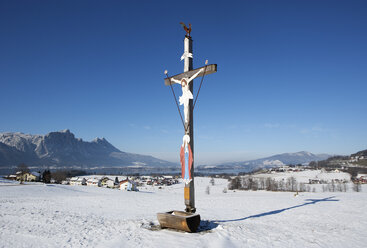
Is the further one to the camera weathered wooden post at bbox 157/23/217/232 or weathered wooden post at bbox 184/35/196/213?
weathered wooden post at bbox 184/35/196/213

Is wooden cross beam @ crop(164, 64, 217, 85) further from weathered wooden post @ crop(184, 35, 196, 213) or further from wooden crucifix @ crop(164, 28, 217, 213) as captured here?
weathered wooden post @ crop(184, 35, 196, 213)

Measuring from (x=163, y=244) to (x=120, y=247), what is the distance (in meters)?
1.00

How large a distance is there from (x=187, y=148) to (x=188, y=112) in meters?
1.21

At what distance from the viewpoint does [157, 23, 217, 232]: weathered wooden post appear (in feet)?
21.8

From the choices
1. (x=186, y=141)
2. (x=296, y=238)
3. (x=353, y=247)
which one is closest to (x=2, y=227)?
(x=186, y=141)

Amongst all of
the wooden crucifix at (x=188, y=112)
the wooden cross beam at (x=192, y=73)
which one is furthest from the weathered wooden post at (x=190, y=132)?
the wooden cross beam at (x=192, y=73)

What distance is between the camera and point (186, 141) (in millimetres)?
7203

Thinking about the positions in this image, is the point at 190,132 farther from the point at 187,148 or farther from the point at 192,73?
the point at 192,73

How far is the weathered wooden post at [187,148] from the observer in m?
6.65

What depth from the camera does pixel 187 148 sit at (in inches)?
283

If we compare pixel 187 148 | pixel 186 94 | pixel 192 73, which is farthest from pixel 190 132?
pixel 192 73

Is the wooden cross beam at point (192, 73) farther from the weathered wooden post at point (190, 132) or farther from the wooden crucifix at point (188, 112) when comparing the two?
the weathered wooden post at point (190, 132)

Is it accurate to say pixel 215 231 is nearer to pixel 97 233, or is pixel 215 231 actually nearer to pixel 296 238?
pixel 296 238

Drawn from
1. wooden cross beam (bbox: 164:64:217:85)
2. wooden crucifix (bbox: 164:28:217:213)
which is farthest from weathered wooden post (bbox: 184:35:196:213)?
wooden cross beam (bbox: 164:64:217:85)
